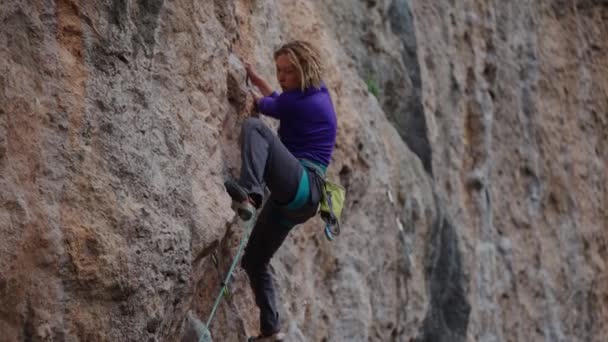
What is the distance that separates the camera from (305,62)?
6047mm

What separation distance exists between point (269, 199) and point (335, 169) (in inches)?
66.9

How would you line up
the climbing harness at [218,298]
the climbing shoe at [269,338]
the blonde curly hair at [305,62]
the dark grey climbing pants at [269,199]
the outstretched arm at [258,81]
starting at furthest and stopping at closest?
the outstretched arm at [258,81] < the climbing shoe at [269,338] < the blonde curly hair at [305,62] < the climbing harness at [218,298] < the dark grey climbing pants at [269,199]

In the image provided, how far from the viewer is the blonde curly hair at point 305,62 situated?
6035 millimetres

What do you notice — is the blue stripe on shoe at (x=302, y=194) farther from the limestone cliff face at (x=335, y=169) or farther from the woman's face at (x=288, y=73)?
the woman's face at (x=288, y=73)

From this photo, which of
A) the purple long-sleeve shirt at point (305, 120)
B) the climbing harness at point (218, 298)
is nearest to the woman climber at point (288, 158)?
the purple long-sleeve shirt at point (305, 120)

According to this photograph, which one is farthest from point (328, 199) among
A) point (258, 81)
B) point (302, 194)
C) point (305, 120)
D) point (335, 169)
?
point (335, 169)

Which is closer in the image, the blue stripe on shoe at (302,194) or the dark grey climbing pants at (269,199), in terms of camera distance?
the dark grey climbing pants at (269,199)

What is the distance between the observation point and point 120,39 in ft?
16.5

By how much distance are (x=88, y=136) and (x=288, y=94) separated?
1569mm

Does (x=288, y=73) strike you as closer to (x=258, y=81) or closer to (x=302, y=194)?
(x=258, y=81)

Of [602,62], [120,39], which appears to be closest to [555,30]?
[602,62]

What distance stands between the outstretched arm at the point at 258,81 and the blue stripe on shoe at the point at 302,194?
27.0 inches

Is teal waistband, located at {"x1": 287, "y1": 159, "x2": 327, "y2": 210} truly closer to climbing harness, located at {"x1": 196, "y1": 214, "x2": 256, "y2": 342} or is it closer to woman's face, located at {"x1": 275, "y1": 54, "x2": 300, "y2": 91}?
climbing harness, located at {"x1": 196, "y1": 214, "x2": 256, "y2": 342}

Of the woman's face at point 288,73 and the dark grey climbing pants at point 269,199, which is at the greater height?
the woman's face at point 288,73
